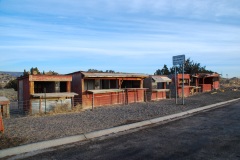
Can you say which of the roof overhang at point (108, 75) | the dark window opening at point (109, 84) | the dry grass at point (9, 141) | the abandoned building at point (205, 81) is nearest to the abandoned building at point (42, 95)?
the roof overhang at point (108, 75)

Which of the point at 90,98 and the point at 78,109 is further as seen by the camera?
the point at 90,98

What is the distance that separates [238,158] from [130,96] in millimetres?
16416

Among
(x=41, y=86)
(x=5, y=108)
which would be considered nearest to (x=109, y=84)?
(x=41, y=86)

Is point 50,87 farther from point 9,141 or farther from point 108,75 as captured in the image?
point 9,141

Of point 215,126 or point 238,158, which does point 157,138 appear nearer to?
point 238,158

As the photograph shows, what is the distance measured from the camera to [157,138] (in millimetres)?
7730

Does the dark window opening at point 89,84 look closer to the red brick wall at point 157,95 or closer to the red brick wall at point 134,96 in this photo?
the red brick wall at point 134,96

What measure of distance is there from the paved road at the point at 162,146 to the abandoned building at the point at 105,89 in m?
9.58

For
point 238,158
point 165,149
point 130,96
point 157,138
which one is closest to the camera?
point 238,158

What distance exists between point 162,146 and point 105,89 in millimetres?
13344

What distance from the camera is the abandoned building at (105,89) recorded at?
710 inches

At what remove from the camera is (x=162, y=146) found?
264 inches

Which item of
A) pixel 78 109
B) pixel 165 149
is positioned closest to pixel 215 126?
pixel 165 149

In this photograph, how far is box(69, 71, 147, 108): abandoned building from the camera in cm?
1803
